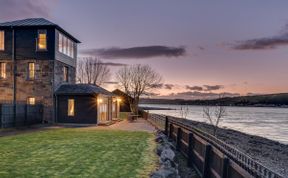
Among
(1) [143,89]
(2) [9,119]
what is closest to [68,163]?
(2) [9,119]

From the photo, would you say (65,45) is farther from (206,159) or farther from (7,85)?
(206,159)

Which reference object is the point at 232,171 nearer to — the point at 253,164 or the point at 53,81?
the point at 253,164

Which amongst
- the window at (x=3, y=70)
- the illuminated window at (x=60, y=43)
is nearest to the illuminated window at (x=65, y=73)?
the illuminated window at (x=60, y=43)

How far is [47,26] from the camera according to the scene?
30.0 m

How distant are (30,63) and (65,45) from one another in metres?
4.35

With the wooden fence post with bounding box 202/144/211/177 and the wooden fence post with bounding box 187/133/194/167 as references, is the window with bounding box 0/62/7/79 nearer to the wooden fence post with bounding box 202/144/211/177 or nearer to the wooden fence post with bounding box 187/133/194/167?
the wooden fence post with bounding box 187/133/194/167

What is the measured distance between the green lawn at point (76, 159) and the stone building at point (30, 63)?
47.3ft

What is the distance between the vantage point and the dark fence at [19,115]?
24922mm

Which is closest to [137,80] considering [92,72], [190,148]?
[92,72]

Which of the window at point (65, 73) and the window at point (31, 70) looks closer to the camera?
the window at point (31, 70)

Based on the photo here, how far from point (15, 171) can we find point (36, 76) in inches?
859

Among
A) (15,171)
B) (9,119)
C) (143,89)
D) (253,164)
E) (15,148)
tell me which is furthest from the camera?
(143,89)

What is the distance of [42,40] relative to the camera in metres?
30.4

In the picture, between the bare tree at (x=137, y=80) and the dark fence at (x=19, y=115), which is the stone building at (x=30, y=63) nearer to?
the dark fence at (x=19, y=115)
